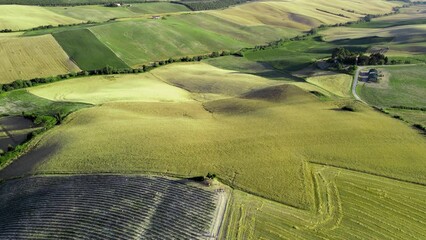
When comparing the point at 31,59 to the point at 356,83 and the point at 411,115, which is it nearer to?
the point at 356,83

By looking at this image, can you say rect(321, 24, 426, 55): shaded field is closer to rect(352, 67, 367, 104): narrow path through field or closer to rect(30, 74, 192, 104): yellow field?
rect(352, 67, 367, 104): narrow path through field

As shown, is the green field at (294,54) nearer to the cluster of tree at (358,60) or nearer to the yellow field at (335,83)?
the cluster of tree at (358,60)

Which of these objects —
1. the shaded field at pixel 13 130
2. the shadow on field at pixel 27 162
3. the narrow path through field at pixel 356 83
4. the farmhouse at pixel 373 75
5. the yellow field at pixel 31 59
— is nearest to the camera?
the shadow on field at pixel 27 162

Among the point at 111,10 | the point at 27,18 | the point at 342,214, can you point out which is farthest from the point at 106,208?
the point at 111,10

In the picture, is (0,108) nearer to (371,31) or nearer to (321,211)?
(321,211)

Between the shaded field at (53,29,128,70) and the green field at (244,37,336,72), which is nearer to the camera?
the shaded field at (53,29,128,70)

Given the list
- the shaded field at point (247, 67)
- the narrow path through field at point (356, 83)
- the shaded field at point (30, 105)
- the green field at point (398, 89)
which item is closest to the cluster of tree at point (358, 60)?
the narrow path through field at point (356, 83)

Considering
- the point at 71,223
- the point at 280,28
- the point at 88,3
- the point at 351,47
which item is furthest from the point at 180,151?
the point at 88,3

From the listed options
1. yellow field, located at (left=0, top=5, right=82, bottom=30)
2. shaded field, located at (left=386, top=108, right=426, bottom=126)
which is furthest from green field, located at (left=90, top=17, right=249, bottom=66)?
shaded field, located at (left=386, top=108, right=426, bottom=126)
